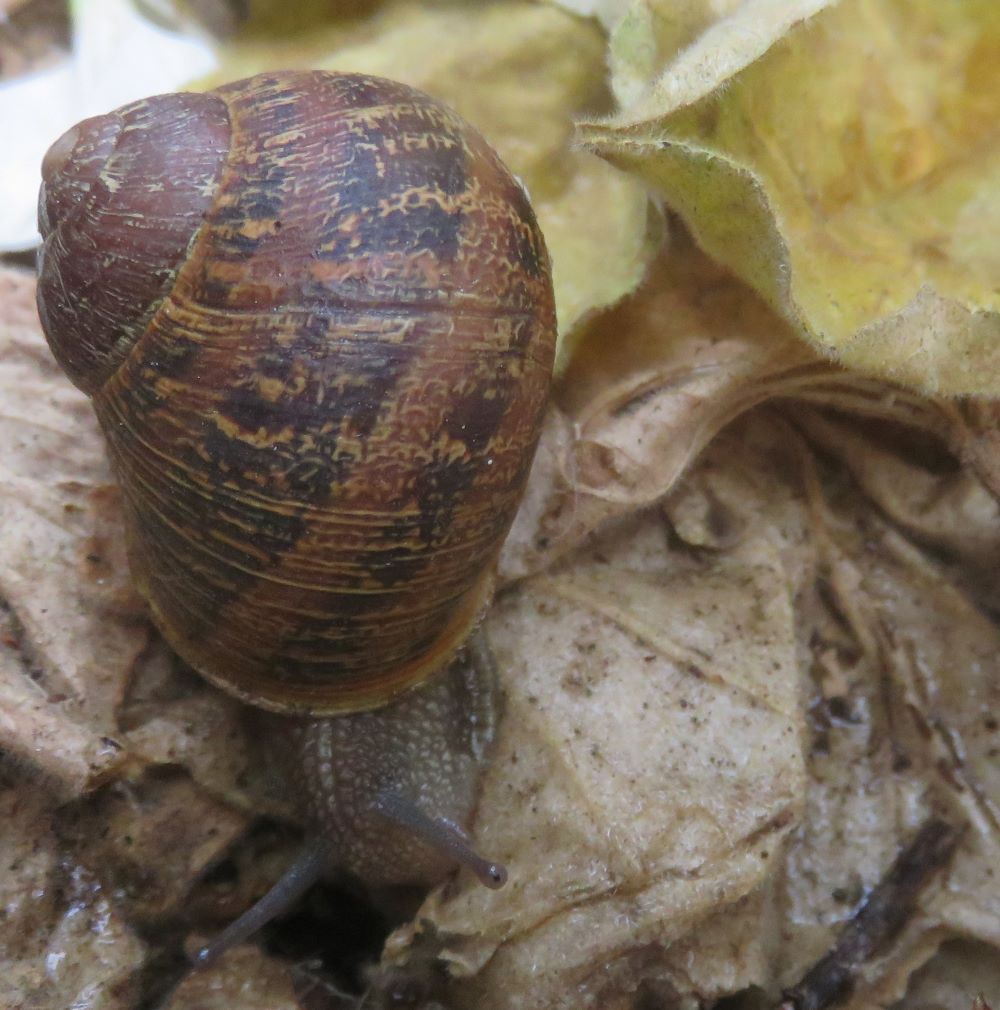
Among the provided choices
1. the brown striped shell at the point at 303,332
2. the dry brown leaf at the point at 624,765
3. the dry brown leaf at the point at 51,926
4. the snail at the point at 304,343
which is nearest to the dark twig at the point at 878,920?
the dry brown leaf at the point at 624,765

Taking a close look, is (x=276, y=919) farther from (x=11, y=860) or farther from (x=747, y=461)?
(x=747, y=461)

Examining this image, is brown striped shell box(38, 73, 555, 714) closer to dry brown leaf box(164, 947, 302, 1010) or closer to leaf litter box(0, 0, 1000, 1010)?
leaf litter box(0, 0, 1000, 1010)

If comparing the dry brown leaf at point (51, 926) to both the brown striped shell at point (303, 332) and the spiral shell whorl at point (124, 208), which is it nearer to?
the brown striped shell at point (303, 332)

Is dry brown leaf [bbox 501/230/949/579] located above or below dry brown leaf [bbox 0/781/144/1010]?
above

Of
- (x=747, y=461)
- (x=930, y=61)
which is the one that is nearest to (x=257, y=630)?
(x=747, y=461)

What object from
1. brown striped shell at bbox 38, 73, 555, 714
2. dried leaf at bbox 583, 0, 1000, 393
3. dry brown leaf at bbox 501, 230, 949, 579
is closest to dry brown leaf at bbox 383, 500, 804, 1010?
dry brown leaf at bbox 501, 230, 949, 579

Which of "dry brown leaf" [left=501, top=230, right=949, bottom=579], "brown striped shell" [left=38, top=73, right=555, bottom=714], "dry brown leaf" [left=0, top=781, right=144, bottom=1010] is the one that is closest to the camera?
"brown striped shell" [left=38, top=73, right=555, bottom=714]

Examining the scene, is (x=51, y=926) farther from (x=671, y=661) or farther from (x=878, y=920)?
(x=878, y=920)

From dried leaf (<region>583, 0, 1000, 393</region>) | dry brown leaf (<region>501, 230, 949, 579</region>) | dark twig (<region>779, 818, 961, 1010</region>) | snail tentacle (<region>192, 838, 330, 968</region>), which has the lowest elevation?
dark twig (<region>779, 818, 961, 1010</region>)
